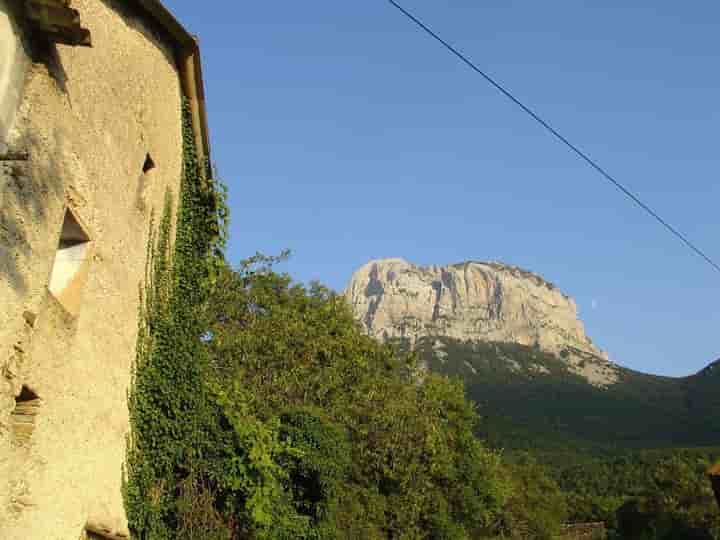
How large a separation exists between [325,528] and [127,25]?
12.3 m

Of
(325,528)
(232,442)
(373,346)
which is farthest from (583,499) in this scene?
(232,442)

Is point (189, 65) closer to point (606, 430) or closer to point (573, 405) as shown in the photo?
point (606, 430)

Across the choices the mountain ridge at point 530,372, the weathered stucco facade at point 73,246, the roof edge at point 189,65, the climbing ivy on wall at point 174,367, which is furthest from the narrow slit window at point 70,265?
the mountain ridge at point 530,372

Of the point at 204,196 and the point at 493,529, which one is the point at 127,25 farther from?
the point at 493,529

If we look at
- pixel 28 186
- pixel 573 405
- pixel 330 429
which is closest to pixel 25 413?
pixel 28 186

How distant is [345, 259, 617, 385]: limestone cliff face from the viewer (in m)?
152

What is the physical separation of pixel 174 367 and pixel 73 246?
9.69 feet

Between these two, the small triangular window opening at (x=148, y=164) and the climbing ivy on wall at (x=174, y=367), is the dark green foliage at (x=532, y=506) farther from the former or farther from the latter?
the small triangular window opening at (x=148, y=164)

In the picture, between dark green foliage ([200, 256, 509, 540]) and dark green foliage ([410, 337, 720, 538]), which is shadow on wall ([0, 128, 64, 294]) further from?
dark green foliage ([410, 337, 720, 538])

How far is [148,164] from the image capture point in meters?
9.97

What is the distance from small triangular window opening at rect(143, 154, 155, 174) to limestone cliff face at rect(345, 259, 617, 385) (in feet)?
433

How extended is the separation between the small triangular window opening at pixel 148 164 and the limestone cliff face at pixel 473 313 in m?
132

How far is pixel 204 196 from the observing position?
11680 millimetres

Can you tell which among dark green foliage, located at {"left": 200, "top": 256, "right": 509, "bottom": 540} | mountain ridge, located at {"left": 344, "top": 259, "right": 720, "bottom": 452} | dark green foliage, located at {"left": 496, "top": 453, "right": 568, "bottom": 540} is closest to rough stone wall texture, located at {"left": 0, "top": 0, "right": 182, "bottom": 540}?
dark green foliage, located at {"left": 200, "top": 256, "right": 509, "bottom": 540}
